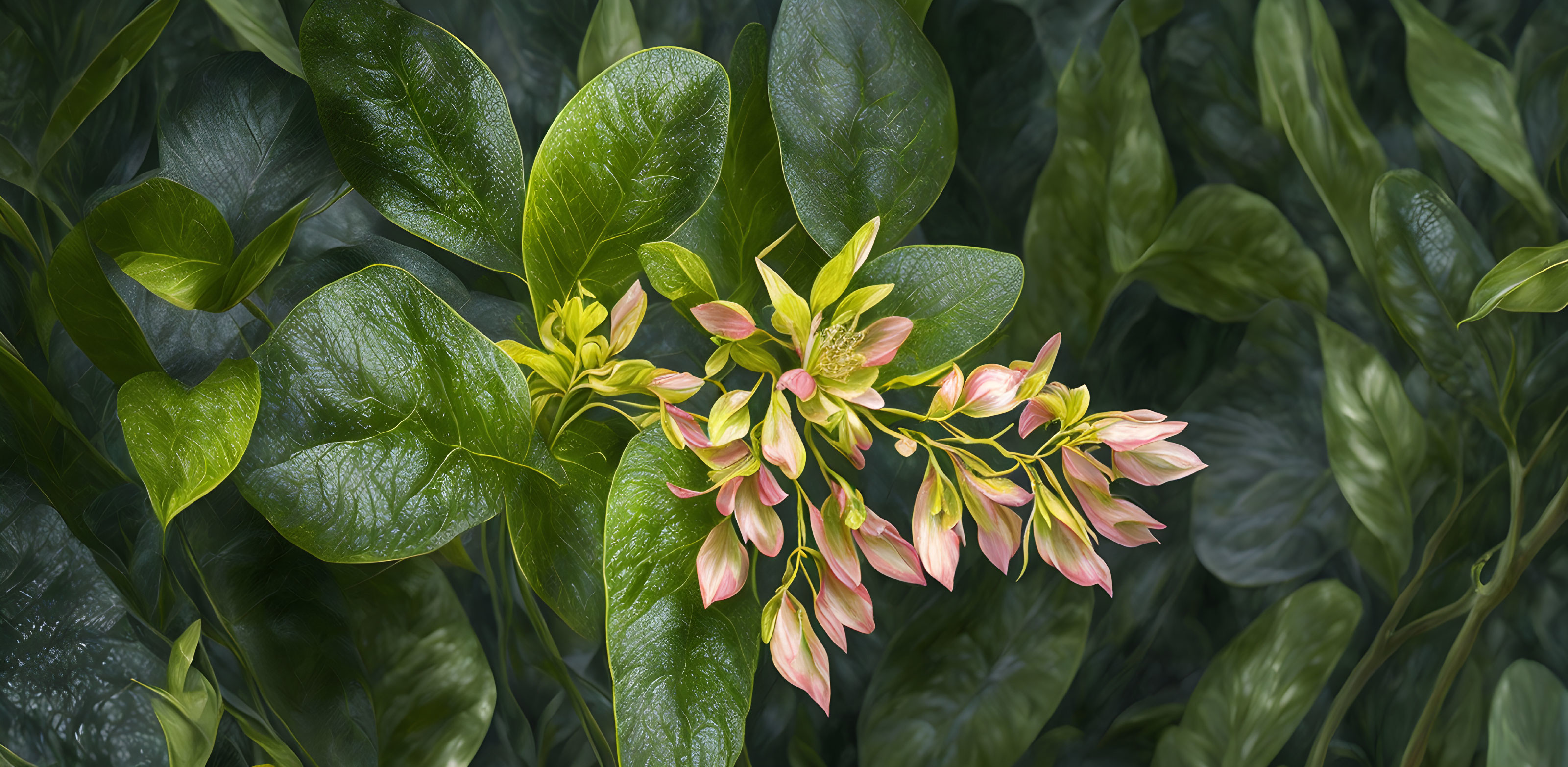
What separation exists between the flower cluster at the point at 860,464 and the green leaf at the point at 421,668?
139 mm

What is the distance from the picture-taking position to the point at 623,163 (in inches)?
14.2

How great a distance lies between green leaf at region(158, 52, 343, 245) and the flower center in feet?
0.70

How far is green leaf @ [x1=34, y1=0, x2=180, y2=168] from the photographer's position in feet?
1.21

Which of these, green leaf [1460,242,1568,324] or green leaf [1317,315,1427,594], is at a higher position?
green leaf [1460,242,1568,324]

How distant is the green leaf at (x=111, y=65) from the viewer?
0.37m

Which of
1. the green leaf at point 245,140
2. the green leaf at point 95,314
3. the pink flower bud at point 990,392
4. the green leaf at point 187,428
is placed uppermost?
the green leaf at point 245,140

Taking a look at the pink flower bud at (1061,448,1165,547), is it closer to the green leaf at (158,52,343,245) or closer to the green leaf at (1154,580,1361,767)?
the green leaf at (1154,580,1361,767)

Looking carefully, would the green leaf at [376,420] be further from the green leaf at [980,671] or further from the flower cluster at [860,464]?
the green leaf at [980,671]

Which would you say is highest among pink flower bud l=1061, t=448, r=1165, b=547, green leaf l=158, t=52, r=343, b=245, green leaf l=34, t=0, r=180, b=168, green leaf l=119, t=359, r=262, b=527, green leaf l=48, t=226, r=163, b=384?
green leaf l=34, t=0, r=180, b=168

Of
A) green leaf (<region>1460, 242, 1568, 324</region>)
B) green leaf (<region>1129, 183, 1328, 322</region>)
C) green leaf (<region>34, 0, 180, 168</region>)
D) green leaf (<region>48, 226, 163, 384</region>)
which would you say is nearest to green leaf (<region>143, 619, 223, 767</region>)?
green leaf (<region>48, 226, 163, 384</region>)

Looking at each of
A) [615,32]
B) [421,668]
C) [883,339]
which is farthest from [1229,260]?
[421,668]

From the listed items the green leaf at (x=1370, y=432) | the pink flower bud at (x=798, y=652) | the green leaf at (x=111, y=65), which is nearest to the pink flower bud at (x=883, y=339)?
the pink flower bud at (x=798, y=652)

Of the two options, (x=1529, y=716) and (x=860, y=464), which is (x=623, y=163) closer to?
(x=860, y=464)

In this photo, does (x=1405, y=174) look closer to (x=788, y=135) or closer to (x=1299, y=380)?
(x=1299, y=380)
